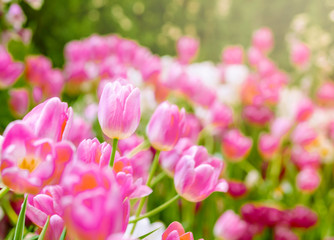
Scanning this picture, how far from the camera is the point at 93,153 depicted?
31 centimetres

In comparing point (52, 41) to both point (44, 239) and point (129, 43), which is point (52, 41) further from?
point (44, 239)

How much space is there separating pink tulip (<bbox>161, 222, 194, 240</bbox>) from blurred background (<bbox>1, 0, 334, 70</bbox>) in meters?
2.16

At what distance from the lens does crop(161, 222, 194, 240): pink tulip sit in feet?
1.05

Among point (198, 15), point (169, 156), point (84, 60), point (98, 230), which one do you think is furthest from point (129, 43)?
point (198, 15)

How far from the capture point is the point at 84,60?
1.47m

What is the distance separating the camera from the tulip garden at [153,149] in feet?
0.90

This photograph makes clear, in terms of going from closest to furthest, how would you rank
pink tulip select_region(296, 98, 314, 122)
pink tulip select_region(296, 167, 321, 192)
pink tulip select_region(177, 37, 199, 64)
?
pink tulip select_region(296, 167, 321, 192)
pink tulip select_region(296, 98, 314, 122)
pink tulip select_region(177, 37, 199, 64)

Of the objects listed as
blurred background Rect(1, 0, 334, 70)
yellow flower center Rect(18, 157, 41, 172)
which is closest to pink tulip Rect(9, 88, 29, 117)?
yellow flower center Rect(18, 157, 41, 172)

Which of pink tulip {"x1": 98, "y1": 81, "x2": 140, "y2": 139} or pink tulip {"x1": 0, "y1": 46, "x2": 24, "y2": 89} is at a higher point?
pink tulip {"x1": 98, "y1": 81, "x2": 140, "y2": 139}

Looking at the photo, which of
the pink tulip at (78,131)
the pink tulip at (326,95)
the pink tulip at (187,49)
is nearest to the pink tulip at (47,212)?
the pink tulip at (78,131)

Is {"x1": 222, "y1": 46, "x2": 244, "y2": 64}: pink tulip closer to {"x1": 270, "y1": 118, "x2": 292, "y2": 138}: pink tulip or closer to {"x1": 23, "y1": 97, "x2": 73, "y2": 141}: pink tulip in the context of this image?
{"x1": 270, "y1": 118, "x2": 292, "y2": 138}: pink tulip

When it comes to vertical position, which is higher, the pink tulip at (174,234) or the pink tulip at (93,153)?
the pink tulip at (93,153)

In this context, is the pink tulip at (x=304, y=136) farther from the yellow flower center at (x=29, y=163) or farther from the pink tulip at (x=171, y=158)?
the yellow flower center at (x=29, y=163)

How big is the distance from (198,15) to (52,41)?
165 cm
